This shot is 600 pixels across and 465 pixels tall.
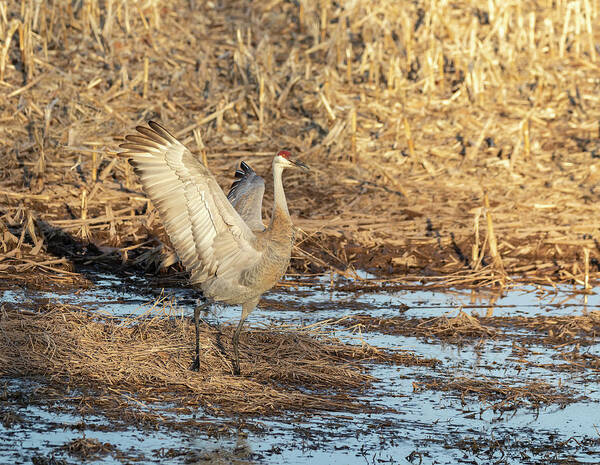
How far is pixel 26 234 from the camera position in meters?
9.62

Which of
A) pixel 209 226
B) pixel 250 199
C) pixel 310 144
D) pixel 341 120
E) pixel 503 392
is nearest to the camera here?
pixel 503 392

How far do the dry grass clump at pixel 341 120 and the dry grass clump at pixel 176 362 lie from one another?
7.00 ft

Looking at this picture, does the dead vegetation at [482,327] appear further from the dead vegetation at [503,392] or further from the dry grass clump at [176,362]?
the dead vegetation at [503,392]

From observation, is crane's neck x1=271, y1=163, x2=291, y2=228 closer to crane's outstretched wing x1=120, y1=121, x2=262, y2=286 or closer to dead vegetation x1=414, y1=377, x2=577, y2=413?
crane's outstretched wing x1=120, y1=121, x2=262, y2=286

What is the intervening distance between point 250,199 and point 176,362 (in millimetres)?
1431

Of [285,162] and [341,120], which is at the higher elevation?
[285,162]

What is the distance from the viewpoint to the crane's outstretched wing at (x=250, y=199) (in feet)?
23.9

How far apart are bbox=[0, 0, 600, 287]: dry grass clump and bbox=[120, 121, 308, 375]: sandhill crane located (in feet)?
8.23

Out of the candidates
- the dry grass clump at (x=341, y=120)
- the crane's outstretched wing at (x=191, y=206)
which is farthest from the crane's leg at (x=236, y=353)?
the dry grass clump at (x=341, y=120)

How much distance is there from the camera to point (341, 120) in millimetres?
12477

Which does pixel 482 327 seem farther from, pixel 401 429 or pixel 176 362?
pixel 176 362

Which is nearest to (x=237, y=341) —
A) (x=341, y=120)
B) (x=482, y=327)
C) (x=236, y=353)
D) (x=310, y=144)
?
(x=236, y=353)

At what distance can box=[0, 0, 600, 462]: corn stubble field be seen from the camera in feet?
23.3

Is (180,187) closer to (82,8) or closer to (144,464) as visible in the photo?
(144,464)
